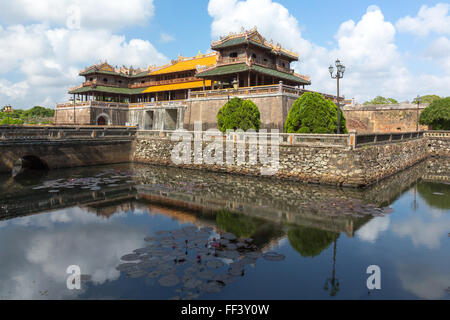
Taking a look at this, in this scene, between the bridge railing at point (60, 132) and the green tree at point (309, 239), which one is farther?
the bridge railing at point (60, 132)

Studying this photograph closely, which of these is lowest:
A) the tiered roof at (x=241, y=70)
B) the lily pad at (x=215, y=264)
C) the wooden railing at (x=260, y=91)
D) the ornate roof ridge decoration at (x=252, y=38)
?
the lily pad at (x=215, y=264)

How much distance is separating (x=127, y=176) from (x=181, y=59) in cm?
3065

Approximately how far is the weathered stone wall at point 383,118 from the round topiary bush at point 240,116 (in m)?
19.6

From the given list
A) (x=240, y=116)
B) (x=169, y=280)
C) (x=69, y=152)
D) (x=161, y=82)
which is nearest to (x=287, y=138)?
(x=240, y=116)

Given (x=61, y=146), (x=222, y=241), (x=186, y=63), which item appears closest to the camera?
(x=222, y=241)

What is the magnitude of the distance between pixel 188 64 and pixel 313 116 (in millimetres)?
28841

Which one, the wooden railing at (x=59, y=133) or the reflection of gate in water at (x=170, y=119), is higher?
the reflection of gate in water at (x=170, y=119)

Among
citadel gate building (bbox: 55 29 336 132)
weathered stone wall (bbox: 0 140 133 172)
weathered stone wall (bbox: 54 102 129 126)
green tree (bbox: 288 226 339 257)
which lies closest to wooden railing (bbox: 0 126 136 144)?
weathered stone wall (bbox: 0 140 133 172)

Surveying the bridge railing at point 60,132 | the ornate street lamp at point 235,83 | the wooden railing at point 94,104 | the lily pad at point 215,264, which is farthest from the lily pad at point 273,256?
the wooden railing at point 94,104

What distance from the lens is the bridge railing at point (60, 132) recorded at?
2162 centimetres

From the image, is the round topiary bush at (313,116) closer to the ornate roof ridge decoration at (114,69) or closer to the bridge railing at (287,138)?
the bridge railing at (287,138)

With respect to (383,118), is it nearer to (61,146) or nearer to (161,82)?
(161,82)

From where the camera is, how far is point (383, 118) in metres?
40.3

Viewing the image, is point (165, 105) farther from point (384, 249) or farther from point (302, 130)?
point (384, 249)
